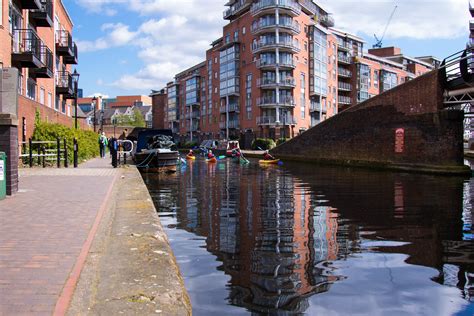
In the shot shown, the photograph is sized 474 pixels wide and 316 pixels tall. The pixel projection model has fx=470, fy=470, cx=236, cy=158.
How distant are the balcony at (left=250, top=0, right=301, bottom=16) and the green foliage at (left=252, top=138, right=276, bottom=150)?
741 inches

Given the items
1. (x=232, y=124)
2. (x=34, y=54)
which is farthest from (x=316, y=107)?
(x=34, y=54)

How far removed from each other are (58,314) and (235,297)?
2.25 m

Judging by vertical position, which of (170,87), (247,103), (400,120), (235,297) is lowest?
(235,297)

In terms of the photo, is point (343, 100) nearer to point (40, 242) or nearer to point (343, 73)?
point (343, 73)

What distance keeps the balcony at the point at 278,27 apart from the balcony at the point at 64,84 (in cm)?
3411

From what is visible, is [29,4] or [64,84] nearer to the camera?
[29,4]

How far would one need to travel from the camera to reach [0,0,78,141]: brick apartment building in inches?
903

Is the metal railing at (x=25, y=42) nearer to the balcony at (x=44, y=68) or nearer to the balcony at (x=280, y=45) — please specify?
the balcony at (x=44, y=68)

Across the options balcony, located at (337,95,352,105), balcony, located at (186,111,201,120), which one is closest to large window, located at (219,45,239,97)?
balcony, located at (186,111,201,120)

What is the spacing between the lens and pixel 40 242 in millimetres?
6211

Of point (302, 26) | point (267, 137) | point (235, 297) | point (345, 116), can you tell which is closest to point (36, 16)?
point (345, 116)

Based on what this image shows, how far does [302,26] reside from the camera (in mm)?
72438

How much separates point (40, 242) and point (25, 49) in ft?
74.0

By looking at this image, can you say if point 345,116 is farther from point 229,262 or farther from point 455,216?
point 229,262
